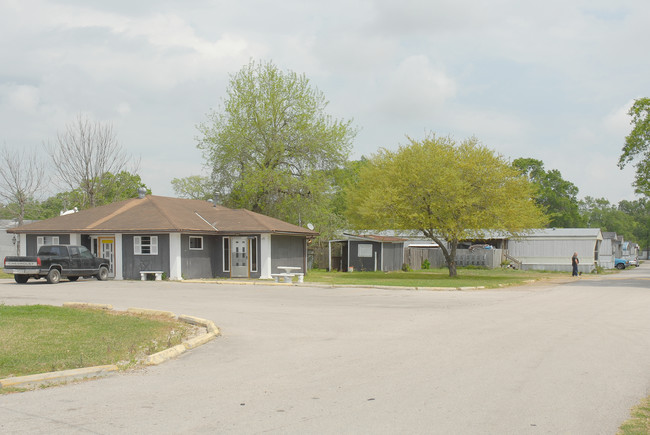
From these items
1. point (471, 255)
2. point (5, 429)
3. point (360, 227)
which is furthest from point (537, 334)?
point (471, 255)

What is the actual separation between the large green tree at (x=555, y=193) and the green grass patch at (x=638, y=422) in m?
82.1

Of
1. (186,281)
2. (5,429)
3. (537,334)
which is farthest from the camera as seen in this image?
(186,281)

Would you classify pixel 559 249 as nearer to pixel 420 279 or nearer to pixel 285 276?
pixel 420 279

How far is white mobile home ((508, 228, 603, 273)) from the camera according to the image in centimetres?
4941

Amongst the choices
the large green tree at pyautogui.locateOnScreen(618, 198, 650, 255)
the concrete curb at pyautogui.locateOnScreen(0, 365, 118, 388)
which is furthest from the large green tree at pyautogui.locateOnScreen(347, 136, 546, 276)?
the large green tree at pyautogui.locateOnScreen(618, 198, 650, 255)

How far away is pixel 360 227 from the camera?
43.0 meters

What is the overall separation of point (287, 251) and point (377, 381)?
26991 millimetres

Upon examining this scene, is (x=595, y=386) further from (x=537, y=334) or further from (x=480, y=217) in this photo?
(x=480, y=217)

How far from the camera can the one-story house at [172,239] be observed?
31.6 metres

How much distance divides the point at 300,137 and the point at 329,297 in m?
21.9

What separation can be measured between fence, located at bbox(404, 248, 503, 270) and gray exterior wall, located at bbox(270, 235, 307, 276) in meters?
13.7

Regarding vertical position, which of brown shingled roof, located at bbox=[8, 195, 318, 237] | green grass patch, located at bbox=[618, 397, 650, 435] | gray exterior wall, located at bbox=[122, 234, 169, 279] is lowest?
green grass patch, located at bbox=[618, 397, 650, 435]

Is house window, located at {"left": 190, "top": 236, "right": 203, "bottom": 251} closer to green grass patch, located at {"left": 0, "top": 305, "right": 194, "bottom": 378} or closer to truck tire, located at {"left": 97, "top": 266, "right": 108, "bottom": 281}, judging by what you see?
truck tire, located at {"left": 97, "top": 266, "right": 108, "bottom": 281}

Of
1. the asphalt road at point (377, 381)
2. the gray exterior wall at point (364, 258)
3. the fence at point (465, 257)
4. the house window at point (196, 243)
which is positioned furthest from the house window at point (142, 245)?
the fence at point (465, 257)
